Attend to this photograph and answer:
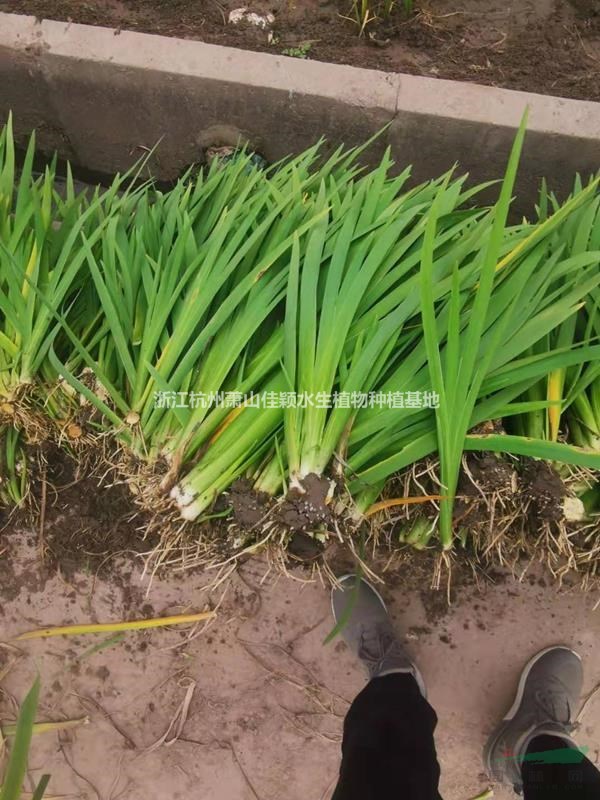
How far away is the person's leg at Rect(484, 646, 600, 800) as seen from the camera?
3.92ft

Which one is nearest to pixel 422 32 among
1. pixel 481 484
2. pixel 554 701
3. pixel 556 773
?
pixel 481 484

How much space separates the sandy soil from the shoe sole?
0.07 feet

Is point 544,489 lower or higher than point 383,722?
higher

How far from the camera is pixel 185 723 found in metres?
1.38

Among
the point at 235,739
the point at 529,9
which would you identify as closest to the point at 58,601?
the point at 235,739

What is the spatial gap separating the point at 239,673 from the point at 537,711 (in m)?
0.75

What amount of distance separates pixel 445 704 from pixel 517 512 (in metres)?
0.70

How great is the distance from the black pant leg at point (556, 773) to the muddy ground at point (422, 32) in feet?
5.51

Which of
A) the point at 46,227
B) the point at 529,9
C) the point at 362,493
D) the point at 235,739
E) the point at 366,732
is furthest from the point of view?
the point at 529,9

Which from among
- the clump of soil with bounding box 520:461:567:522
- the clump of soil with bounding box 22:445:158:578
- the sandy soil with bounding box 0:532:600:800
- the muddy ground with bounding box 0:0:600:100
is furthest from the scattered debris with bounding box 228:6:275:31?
the sandy soil with bounding box 0:532:600:800

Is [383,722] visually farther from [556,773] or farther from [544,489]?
[544,489]

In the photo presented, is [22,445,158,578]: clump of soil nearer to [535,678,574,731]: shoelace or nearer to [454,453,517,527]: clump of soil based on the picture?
[454,453,517,527]: clump of soil

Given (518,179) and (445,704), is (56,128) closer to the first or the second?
(518,179)

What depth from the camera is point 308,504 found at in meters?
0.90
